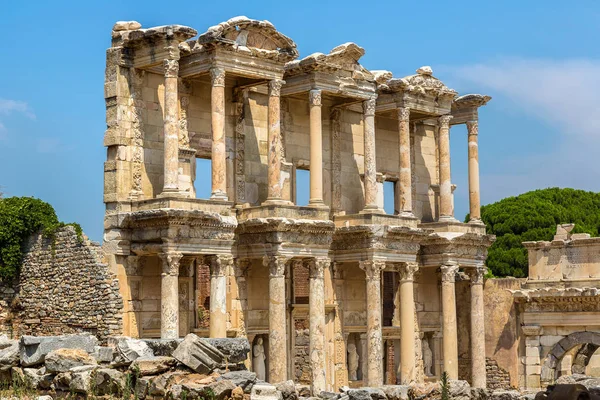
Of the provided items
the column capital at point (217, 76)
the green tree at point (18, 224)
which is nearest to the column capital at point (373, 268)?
the column capital at point (217, 76)

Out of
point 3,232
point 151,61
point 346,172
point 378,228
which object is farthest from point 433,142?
point 3,232

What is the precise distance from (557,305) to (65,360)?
18832mm

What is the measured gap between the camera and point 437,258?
1247 inches

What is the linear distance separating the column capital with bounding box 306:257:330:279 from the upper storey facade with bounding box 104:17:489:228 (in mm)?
1432

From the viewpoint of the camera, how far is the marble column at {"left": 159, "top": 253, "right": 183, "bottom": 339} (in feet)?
A: 80.1

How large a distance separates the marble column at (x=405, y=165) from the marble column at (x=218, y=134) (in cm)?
657

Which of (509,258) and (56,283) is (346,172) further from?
(509,258)

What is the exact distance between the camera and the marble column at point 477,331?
31672 millimetres

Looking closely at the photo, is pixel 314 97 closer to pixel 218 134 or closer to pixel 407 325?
pixel 218 134

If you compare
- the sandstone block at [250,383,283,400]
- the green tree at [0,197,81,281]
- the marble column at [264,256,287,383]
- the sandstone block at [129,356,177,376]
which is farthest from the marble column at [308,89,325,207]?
the sandstone block at [250,383,283,400]

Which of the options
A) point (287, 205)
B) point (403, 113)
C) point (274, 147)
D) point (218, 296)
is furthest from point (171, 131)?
point (403, 113)

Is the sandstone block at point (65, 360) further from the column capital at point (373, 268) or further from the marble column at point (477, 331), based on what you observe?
the marble column at point (477, 331)

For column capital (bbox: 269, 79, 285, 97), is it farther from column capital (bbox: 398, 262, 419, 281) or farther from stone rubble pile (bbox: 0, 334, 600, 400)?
stone rubble pile (bbox: 0, 334, 600, 400)

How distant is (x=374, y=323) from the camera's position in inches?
1126
